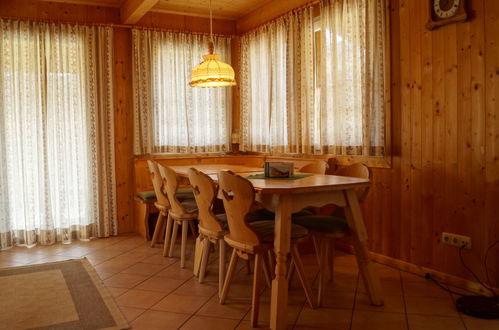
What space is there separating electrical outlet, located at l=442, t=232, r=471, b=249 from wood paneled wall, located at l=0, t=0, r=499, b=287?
→ 0.03m

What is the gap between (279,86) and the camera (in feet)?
16.4

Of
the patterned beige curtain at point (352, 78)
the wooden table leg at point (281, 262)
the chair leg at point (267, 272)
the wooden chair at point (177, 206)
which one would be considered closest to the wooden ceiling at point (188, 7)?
the patterned beige curtain at point (352, 78)

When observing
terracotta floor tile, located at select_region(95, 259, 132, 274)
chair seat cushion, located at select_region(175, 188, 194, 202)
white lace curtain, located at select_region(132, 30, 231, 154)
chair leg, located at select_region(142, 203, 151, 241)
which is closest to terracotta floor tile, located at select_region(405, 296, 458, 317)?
chair seat cushion, located at select_region(175, 188, 194, 202)

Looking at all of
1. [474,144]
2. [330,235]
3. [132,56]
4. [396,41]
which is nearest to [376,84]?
[396,41]

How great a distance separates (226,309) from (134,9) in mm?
3184

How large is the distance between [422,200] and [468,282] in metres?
0.64

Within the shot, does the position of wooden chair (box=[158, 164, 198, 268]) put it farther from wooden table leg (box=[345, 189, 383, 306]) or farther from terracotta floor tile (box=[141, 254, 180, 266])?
wooden table leg (box=[345, 189, 383, 306])

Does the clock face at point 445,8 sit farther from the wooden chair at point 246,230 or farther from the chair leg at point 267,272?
the chair leg at point 267,272

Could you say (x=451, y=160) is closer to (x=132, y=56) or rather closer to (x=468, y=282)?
(x=468, y=282)

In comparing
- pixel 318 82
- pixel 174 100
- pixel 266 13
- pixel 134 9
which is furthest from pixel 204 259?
pixel 266 13

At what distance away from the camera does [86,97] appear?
4938 mm

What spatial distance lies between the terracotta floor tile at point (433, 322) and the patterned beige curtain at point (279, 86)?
2161 millimetres

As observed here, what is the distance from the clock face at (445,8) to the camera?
3.07 metres

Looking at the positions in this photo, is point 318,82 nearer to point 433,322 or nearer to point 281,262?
point 281,262
